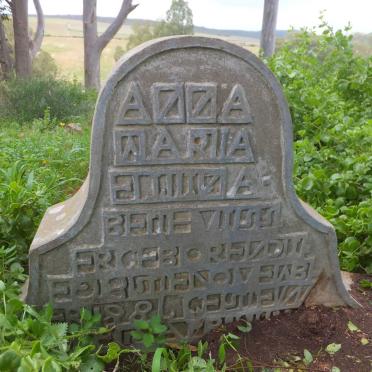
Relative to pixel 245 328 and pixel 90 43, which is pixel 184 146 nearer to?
pixel 245 328

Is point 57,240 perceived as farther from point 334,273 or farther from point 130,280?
point 334,273

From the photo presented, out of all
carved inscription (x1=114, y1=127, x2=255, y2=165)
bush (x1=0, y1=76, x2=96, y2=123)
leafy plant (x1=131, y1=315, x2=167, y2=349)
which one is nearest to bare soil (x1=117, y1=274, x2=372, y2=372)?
leafy plant (x1=131, y1=315, x2=167, y2=349)

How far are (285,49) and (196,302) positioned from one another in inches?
171

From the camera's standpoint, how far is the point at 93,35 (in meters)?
10.6

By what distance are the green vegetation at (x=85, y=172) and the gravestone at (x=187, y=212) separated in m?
0.14

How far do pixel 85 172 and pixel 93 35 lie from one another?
7655mm

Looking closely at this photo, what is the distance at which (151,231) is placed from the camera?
1938 millimetres

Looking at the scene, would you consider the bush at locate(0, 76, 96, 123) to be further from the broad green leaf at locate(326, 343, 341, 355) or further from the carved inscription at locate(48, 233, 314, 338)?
the broad green leaf at locate(326, 343, 341, 355)

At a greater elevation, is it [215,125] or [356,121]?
[215,125]

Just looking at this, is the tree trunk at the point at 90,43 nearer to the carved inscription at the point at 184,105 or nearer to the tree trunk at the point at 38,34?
the tree trunk at the point at 38,34

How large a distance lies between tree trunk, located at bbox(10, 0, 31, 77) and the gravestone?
8.59 metres

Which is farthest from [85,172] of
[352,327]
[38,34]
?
[38,34]

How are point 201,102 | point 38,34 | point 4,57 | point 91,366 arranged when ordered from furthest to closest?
point 38,34
point 4,57
point 201,102
point 91,366

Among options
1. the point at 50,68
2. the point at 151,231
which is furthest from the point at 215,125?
the point at 50,68
